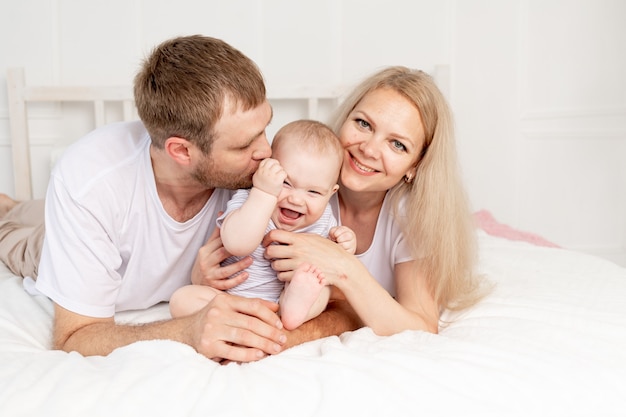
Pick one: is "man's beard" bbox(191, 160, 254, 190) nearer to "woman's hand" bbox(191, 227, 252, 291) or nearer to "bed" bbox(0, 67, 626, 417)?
"woman's hand" bbox(191, 227, 252, 291)

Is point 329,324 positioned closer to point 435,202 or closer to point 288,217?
point 288,217

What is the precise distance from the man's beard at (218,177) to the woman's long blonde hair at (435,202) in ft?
1.47

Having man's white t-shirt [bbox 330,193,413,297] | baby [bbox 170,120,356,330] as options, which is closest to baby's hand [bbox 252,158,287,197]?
baby [bbox 170,120,356,330]

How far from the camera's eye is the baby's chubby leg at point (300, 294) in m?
1.47

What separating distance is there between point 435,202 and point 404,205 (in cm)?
10

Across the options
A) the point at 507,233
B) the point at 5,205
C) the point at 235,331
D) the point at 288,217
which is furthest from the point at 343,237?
the point at 5,205

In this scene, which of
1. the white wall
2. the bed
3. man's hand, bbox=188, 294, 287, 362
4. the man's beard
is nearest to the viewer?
the bed

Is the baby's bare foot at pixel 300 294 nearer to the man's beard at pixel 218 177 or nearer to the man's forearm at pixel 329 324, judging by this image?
the man's forearm at pixel 329 324

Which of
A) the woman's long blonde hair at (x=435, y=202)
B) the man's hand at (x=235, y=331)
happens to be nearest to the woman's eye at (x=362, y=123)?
the woman's long blonde hair at (x=435, y=202)

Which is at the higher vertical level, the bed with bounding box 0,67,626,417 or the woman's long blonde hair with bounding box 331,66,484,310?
the woman's long blonde hair with bounding box 331,66,484,310

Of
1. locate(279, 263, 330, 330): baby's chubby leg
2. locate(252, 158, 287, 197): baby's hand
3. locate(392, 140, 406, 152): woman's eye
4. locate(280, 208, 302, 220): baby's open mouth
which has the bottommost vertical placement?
locate(279, 263, 330, 330): baby's chubby leg

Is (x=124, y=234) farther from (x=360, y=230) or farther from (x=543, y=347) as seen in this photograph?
(x=543, y=347)

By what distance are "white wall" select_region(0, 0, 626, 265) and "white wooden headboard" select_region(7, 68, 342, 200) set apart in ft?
0.37

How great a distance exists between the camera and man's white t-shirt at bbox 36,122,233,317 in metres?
1.54
